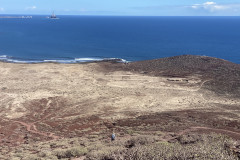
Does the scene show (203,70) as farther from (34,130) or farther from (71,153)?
(71,153)

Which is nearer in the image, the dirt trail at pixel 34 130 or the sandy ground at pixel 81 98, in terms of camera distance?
the dirt trail at pixel 34 130

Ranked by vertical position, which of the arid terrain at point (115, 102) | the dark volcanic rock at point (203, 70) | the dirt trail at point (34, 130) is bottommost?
the dirt trail at point (34, 130)

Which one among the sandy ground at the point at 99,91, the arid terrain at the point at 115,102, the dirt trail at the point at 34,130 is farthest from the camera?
the sandy ground at the point at 99,91

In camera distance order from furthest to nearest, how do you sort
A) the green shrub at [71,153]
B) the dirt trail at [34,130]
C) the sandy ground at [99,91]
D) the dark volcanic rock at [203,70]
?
the dark volcanic rock at [203,70]
the sandy ground at [99,91]
the dirt trail at [34,130]
the green shrub at [71,153]

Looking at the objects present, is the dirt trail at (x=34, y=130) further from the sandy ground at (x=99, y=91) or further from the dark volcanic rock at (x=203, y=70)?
the dark volcanic rock at (x=203, y=70)

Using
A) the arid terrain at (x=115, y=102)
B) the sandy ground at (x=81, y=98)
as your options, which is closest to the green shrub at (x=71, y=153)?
the arid terrain at (x=115, y=102)

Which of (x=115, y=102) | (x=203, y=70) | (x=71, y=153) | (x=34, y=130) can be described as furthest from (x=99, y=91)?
Result: (x=203, y=70)

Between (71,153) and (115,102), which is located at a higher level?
(71,153)

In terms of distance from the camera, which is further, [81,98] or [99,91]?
[99,91]

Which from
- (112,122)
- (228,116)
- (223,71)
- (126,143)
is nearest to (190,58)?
(223,71)
